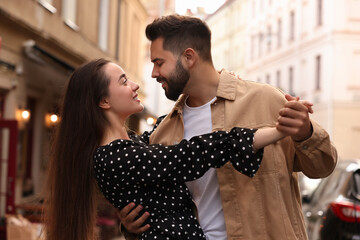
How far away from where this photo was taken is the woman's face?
336cm

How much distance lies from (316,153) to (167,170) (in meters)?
0.67

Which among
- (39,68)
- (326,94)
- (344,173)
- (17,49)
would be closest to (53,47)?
(39,68)

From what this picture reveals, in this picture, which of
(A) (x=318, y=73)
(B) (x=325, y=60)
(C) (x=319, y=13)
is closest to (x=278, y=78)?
(A) (x=318, y=73)

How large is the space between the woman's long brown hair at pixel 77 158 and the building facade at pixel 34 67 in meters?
6.50

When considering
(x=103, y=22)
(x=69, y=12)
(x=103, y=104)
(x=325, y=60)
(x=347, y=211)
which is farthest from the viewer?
(x=325, y=60)

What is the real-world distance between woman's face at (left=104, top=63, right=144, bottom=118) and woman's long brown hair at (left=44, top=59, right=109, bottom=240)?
0.03 m

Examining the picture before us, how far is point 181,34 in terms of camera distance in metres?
3.52

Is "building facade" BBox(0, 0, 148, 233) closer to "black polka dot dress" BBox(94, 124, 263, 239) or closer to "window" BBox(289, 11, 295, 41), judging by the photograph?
"black polka dot dress" BBox(94, 124, 263, 239)

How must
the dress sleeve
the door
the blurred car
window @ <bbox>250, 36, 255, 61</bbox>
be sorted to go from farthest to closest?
window @ <bbox>250, 36, 255, 61</bbox> → the door → the blurred car → the dress sleeve

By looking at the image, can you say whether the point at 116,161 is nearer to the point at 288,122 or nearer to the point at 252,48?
the point at 288,122

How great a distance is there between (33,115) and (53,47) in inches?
59.7

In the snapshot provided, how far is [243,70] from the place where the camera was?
5084cm

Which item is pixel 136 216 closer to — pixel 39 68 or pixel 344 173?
pixel 344 173

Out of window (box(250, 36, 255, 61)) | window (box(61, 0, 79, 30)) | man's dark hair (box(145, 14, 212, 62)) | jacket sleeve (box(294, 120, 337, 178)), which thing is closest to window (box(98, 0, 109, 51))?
window (box(61, 0, 79, 30))
